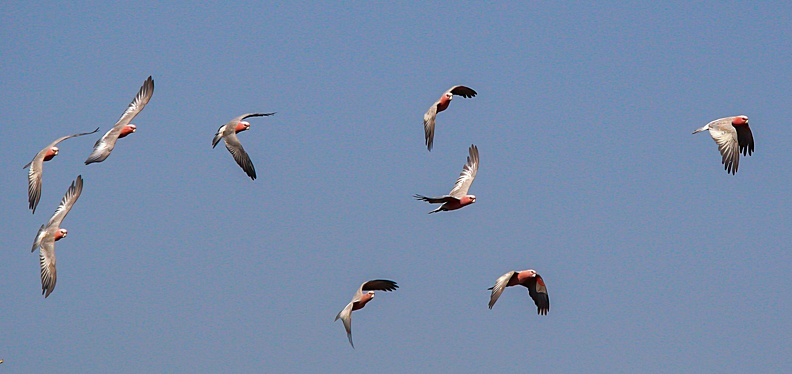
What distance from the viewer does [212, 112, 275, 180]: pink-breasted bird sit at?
57.7 m

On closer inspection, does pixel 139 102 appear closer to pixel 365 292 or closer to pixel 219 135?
pixel 219 135

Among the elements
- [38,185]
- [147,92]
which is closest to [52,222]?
[38,185]

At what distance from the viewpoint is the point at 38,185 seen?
61.2 metres

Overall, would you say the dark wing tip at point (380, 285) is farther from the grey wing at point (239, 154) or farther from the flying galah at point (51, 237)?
the flying galah at point (51, 237)

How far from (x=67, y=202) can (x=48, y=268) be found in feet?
12.1

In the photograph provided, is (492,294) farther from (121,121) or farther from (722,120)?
(121,121)

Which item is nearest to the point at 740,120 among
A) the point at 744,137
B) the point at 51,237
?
the point at 744,137

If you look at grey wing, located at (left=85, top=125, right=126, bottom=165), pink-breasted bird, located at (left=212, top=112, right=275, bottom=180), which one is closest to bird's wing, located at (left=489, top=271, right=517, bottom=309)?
pink-breasted bird, located at (left=212, top=112, right=275, bottom=180)

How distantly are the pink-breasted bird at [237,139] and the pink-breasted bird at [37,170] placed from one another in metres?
6.07

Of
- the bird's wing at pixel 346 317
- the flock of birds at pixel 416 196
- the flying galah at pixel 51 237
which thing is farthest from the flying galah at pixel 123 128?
the bird's wing at pixel 346 317

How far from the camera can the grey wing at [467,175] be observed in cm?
6346

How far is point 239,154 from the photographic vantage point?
58.1 m

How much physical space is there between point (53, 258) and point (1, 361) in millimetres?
10467

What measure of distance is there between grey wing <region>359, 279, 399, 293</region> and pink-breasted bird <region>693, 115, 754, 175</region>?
1308 cm
